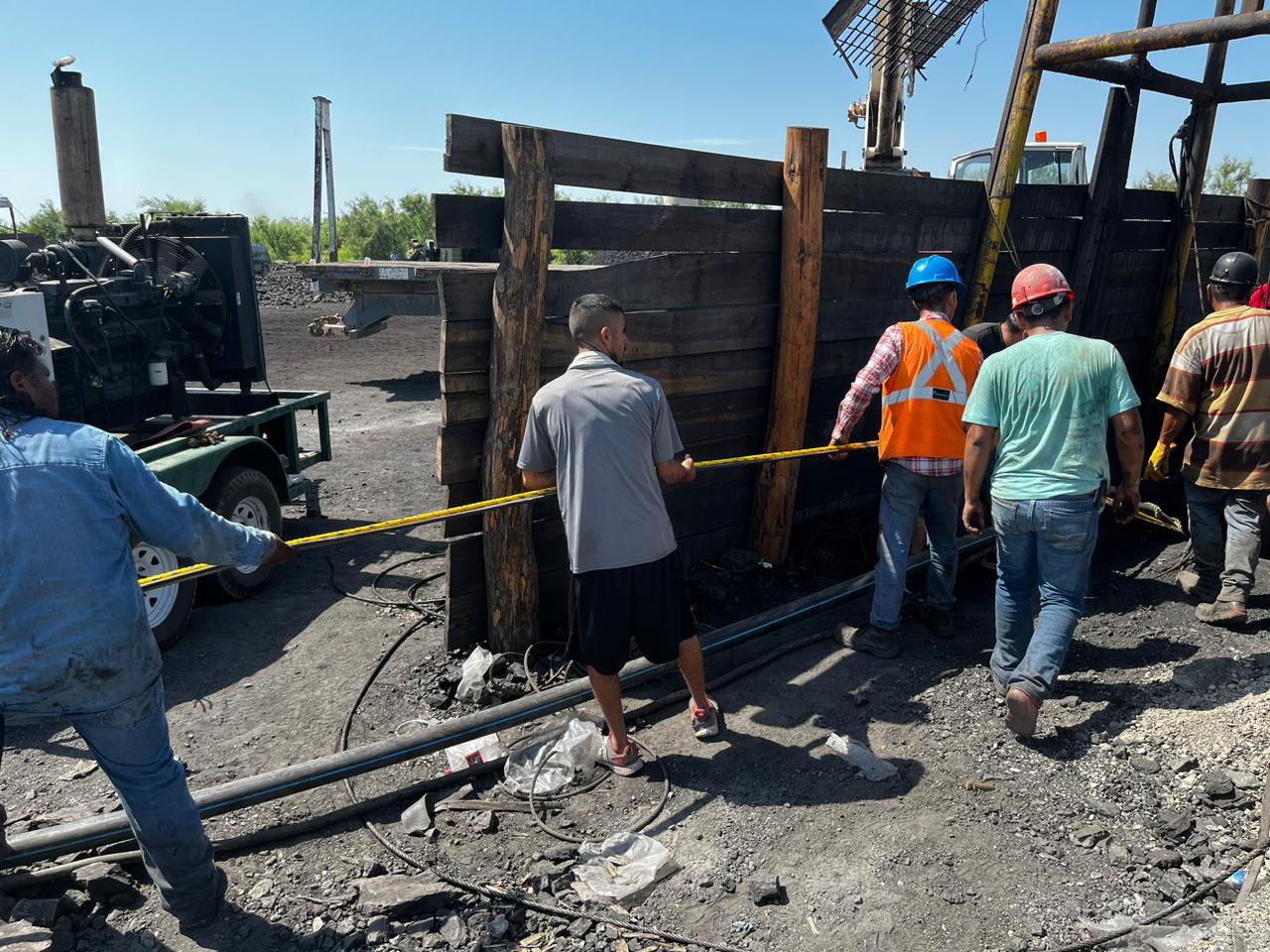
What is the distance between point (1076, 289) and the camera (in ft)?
22.1

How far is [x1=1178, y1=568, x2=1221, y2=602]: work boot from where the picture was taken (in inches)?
202

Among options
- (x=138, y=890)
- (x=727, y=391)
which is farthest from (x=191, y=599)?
(x=727, y=391)

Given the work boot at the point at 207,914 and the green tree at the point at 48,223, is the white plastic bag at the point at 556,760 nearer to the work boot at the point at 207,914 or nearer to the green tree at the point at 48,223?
the work boot at the point at 207,914

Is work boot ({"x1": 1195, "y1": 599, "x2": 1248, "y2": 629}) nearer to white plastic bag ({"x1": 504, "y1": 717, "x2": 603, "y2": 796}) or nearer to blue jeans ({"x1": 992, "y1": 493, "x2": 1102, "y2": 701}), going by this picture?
blue jeans ({"x1": 992, "y1": 493, "x2": 1102, "y2": 701})

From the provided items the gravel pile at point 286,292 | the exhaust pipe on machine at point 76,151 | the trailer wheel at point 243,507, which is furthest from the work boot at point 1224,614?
the gravel pile at point 286,292

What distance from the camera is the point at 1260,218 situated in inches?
308

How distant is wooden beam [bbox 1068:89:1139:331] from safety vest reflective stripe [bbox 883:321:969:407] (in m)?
2.91

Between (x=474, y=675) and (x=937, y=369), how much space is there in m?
2.73

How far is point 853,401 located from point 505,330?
1787mm

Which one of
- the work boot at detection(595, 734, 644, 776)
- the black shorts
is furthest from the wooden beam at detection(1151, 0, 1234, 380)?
the work boot at detection(595, 734, 644, 776)

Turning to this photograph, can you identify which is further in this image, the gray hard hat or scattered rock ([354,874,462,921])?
the gray hard hat

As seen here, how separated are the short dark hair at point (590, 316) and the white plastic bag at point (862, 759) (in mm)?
1975

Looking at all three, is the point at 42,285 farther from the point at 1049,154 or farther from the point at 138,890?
the point at 1049,154

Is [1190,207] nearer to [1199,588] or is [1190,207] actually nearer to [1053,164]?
[1199,588]
